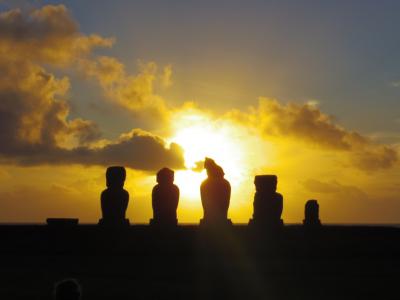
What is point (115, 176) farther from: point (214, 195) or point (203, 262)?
point (203, 262)

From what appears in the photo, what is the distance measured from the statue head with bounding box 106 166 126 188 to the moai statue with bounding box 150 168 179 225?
57.5 inches

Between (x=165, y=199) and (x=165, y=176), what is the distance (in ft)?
3.24

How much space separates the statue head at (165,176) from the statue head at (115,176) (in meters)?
1.51

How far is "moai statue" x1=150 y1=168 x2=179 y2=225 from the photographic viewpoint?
25609 millimetres

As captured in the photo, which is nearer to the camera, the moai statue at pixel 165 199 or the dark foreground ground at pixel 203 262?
the dark foreground ground at pixel 203 262

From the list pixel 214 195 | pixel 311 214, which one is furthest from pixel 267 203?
pixel 311 214

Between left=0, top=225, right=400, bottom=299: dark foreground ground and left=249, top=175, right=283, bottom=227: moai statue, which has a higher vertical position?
left=249, top=175, right=283, bottom=227: moai statue

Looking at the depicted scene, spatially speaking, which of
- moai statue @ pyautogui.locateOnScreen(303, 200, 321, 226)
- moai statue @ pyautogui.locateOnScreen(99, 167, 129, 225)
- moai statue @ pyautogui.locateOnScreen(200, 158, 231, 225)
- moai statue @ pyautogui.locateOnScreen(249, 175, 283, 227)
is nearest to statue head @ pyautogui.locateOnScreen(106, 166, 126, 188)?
moai statue @ pyautogui.locateOnScreen(99, 167, 129, 225)

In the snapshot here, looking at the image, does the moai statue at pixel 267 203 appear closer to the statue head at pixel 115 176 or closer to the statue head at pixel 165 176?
the statue head at pixel 165 176

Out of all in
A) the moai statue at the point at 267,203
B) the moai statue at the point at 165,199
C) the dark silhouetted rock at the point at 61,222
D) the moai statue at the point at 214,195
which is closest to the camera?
the dark silhouetted rock at the point at 61,222

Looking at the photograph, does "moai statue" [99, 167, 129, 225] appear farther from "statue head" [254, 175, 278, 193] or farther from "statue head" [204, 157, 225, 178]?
"statue head" [254, 175, 278, 193]

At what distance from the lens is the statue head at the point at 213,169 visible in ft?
86.0

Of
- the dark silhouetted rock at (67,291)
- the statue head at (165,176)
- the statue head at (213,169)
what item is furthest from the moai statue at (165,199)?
the dark silhouetted rock at (67,291)

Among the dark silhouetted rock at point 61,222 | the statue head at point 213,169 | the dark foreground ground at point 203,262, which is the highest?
the statue head at point 213,169
